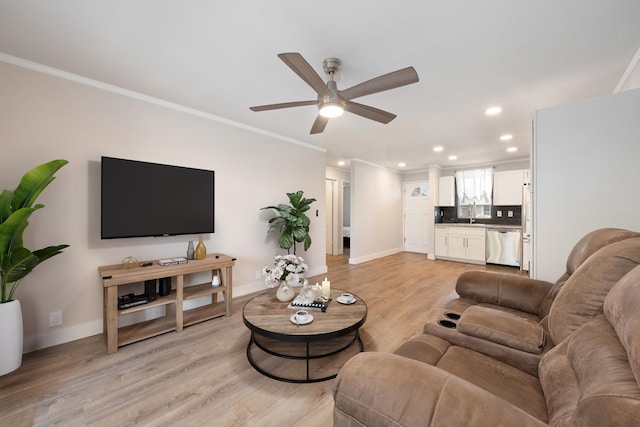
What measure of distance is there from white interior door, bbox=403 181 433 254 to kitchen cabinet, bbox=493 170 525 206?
5.36ft

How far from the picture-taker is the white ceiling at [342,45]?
156 centimetres

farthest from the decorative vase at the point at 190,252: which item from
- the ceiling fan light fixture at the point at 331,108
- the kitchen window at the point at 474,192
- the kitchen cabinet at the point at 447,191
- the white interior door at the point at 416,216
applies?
the kitchen window at the point at 474,192

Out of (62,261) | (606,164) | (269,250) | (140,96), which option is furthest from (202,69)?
(606,164)

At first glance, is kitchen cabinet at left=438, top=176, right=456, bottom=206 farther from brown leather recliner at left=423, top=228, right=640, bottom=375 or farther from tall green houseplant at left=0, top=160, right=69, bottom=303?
tall green houseplant at left=0, top=160, right=69, bottom=303

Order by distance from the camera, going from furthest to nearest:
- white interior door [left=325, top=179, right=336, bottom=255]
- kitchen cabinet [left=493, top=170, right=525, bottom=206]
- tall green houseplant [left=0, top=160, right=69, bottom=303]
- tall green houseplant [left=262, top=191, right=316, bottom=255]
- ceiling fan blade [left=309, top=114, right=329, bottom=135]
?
white interior door [left=325, top=179, right=336, bottom=255] → kitchen cabinet [left=493, top=170, right=525, bottom=206] → tall green houseplant [left=262, top=191, right=316, bottom=255] → ceiling fan blade [left=309, top=114, right=329, bottom=135] → tall green houseplant [left=0, top=160, right=69, bottom=303]

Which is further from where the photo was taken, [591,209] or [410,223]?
[410,223]

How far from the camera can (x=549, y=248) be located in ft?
6.97

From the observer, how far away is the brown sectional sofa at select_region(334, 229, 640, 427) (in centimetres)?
66

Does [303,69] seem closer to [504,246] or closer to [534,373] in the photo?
[534,373]

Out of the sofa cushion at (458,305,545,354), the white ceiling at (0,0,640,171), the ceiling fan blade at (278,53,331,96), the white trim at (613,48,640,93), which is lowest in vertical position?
the sofa cushion at (458,305,545,354)

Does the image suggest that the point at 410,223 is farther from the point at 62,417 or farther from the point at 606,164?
the point at 62,417

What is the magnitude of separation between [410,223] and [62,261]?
7.24 metres

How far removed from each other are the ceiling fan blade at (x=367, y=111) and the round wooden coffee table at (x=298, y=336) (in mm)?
1706

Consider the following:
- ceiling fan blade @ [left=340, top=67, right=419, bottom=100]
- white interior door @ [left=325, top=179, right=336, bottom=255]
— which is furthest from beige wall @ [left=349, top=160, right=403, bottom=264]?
ceiling fan blade @ [left=340, top=67, right=419, bottom=100]
